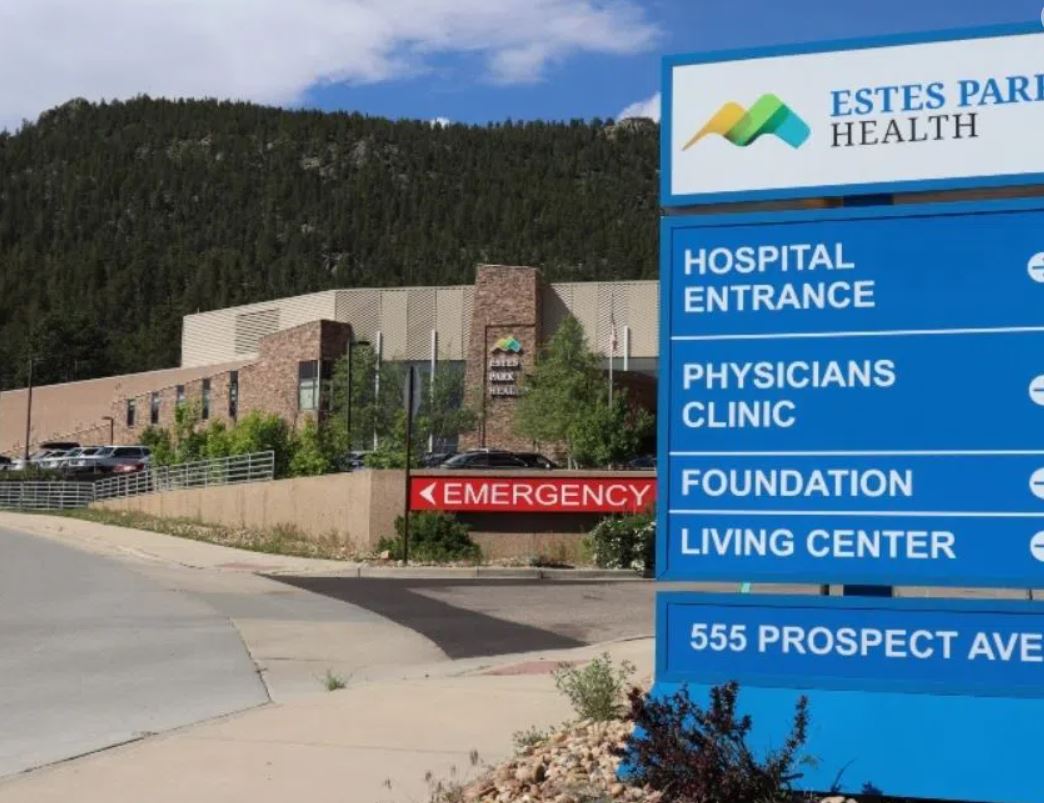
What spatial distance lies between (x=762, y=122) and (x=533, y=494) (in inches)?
766

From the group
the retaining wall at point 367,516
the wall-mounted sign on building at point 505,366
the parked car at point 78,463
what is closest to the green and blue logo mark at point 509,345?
the wall-mounted sign on building at point 505,366

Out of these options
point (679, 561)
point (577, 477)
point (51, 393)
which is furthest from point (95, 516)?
point (51, 393)

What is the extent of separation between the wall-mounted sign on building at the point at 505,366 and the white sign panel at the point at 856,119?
191 feet

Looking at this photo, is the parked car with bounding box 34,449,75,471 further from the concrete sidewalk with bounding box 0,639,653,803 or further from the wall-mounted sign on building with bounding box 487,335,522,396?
the concrete sidewalk with bounding box 0,639,653,803

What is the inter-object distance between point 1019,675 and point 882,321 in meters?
1.73

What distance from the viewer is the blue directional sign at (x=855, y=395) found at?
20.3ft

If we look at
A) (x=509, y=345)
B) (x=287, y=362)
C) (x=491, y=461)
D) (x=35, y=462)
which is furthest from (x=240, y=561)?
(x=35, y=462)

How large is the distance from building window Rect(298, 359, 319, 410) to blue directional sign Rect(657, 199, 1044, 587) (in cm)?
6192

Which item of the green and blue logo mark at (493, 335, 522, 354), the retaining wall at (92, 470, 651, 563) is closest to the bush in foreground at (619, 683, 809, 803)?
the retaining wall at (92, 470, 651, 563)

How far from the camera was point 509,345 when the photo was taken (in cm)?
6531

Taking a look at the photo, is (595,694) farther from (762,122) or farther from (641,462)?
(641,462)

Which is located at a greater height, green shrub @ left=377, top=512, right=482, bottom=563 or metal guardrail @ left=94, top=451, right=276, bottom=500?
metal guardrail @ left=94, top=451, right=276, bottom=500

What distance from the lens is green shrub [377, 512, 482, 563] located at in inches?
1009

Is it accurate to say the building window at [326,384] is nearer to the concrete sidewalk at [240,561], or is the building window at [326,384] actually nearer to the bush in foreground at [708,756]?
the concrete sidewalk at [240,561]
